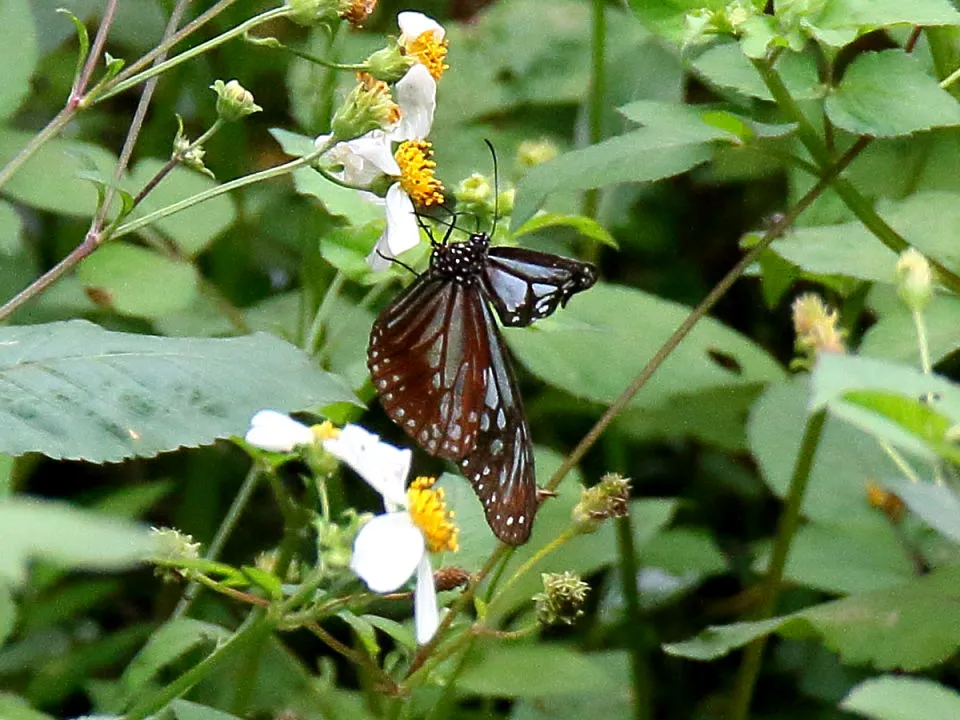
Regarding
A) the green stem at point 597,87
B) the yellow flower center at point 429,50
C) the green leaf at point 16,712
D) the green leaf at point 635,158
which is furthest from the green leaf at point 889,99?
the green leaf at point 16,712

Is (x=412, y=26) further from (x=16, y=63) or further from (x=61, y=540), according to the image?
(x=61, y=540)

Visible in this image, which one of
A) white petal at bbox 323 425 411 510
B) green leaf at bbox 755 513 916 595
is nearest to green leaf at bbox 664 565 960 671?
green leaf at bbox 755 513 916 595

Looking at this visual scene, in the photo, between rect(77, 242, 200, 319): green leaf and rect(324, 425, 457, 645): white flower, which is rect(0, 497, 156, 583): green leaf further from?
rect(77, 242, 200, 319): green leaf

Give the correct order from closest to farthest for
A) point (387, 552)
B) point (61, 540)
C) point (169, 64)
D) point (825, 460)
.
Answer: point (61, 540) → point (387, 552) → point (169, 64) → point (825, 460)

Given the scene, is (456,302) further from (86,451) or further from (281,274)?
(281,274)

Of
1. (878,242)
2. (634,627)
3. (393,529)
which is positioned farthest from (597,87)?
(393,529)

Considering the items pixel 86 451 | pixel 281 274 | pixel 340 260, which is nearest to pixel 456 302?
pixel 340 260
